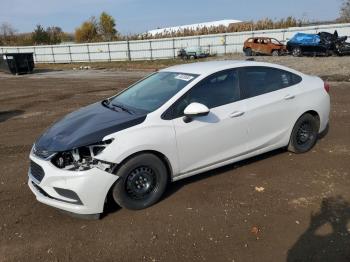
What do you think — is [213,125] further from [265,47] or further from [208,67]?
[265,47]

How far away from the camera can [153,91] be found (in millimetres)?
5340

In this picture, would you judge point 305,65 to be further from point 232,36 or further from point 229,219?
point 229,219

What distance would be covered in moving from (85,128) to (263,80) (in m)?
2.70

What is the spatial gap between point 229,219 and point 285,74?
8.86 ft

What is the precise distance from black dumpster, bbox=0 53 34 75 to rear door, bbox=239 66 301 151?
28227mm

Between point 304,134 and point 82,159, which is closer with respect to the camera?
point 82,159

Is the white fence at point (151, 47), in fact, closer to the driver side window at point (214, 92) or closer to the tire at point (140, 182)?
the driver side window at point (214, 92)

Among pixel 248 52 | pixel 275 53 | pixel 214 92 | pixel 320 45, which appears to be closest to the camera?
pixel 214 92

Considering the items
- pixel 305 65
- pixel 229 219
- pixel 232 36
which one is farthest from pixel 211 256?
pixel 232 36

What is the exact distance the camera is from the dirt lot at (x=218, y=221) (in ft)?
12.4

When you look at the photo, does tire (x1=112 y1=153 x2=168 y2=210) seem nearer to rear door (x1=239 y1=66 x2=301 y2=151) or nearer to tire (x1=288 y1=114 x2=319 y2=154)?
rear door (x1=239 y1=66 x2=301 y2=151)

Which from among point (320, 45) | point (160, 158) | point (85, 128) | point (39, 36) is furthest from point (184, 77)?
point (39, 36)

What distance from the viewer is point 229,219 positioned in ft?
14.2

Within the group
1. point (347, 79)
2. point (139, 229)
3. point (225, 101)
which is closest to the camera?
point (139, 229)
